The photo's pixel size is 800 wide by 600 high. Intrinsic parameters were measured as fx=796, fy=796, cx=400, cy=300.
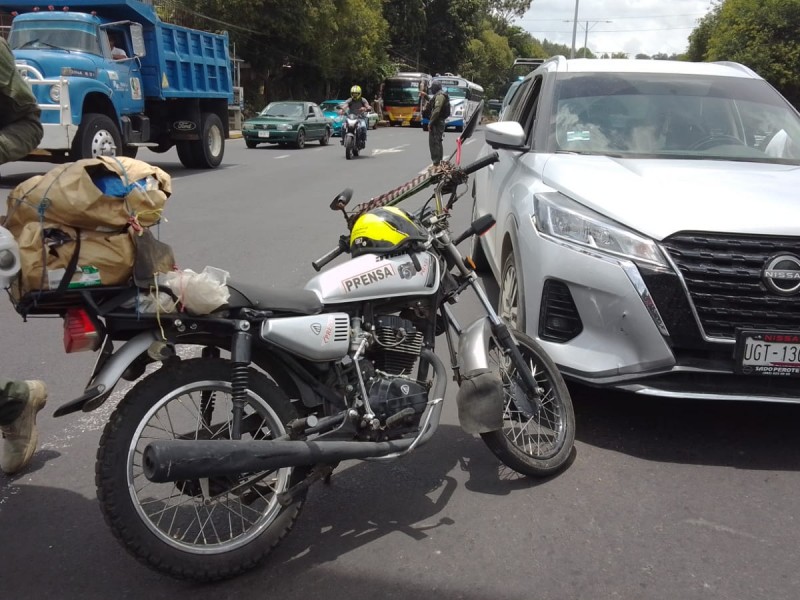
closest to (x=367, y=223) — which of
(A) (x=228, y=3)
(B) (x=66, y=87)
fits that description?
(B) (x=66, y=87)

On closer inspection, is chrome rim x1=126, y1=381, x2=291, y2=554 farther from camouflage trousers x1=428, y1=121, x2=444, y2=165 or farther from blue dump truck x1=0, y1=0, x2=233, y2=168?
camouflage trousers x1=428, y1=121, x2=444, y2=165

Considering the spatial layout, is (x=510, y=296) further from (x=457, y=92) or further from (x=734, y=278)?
(x=457, y=92)

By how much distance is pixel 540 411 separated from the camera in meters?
3.77

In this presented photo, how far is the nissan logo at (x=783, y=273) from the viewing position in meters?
3.54

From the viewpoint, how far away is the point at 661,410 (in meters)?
4.39

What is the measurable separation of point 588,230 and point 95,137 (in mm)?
10970

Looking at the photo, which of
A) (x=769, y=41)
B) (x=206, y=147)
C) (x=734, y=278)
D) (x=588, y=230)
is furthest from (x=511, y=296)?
(x=769, y=41)

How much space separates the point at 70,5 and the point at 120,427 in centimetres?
1365

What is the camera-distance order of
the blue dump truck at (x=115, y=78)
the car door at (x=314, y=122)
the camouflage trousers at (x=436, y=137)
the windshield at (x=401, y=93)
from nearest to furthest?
1. the blue dump truck at (x=115, y=78)
2. the camouflage trousers at (x=436, y=137)
3. the car door at (x=314, y=122)
4. the windshield at (x=401, y=93)

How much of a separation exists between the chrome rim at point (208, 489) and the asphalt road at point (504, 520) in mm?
177

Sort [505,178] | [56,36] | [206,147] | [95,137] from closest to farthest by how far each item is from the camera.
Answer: [505,178] → [95,137] → [56,36] → [206,147]

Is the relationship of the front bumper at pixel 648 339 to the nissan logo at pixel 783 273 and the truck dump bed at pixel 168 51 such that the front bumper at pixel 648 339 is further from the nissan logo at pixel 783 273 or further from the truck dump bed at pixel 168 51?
the truck dump bed at pixel 168 51

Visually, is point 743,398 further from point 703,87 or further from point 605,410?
point 703,87

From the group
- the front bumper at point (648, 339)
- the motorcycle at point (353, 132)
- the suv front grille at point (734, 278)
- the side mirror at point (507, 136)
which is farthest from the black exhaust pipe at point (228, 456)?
the motorcycle at point (353, 132)
